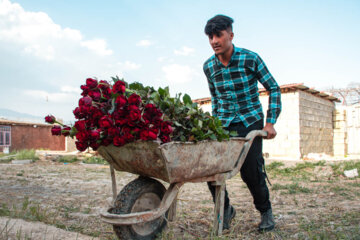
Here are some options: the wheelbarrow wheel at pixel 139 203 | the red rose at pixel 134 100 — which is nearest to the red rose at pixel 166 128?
the red rose at pixel 134 100

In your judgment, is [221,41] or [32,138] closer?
[221,41]

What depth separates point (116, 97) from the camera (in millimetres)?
2105

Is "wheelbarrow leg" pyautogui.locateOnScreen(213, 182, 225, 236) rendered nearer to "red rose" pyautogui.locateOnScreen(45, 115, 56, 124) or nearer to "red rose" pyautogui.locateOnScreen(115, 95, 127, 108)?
"red rose" pyautogui.locateOnScreen(115, 95, 127, 108)

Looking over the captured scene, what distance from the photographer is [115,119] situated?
205 cm

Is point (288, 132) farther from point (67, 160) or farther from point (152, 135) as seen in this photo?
point (152, 135)

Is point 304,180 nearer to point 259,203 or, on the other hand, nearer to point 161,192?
point 259,203

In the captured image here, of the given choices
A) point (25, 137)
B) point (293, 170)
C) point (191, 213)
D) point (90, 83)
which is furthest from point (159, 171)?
point (25, 137)

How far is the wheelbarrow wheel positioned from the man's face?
4.27 ft

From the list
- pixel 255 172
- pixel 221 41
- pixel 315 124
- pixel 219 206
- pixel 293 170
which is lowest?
pixel 293 170

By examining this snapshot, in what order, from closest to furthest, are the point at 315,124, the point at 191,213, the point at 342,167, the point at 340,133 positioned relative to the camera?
1. the point at 191,213
2. the point at 342,167
3. the point at 315,124
4. the point at 340,133

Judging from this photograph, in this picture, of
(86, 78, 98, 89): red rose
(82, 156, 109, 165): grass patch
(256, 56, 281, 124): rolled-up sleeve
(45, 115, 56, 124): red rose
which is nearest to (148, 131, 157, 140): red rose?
(86, 78, 98, 89): red rose

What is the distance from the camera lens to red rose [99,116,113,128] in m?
1.99

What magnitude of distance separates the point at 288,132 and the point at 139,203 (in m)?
11.4

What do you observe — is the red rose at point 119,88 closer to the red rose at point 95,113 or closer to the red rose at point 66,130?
the red rose at point 95,113
